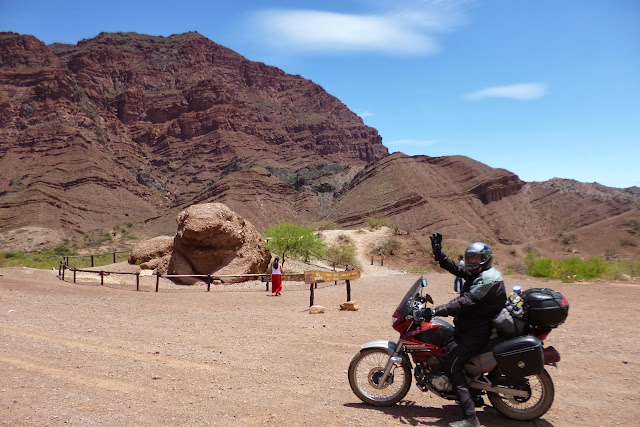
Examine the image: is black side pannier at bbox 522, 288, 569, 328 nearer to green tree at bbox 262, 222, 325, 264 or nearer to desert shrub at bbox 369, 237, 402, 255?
green tree at bbox 262, 222, 325, 264

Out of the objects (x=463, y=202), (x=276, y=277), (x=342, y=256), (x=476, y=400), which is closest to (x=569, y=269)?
(x=342, y=256)

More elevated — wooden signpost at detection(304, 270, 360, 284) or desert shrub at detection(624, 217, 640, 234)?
desert shrub at detection(624, 217, 640, 234)

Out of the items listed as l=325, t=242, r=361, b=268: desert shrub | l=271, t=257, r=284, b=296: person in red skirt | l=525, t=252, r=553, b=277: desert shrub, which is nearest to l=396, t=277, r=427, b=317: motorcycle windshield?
l=271, t=257, r=284, b=296: person in red skirt

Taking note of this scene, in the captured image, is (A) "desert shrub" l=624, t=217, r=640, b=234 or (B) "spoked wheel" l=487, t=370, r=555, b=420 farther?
(A) "desert shrub" l=624, t=217, r=640, b=234

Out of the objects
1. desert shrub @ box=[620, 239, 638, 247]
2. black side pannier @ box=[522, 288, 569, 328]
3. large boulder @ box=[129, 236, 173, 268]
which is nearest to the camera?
black side pannier @ box=[522, 288, 569, 328]

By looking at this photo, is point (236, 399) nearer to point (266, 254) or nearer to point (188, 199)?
point (266, 254)

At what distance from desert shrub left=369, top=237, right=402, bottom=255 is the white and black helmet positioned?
1496 inches

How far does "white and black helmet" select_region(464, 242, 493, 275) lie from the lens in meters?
5.08

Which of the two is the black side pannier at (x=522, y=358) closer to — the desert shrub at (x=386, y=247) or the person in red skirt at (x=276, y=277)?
the person in red skirt at (x=276, y=277)

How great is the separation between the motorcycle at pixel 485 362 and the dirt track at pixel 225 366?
24 cm

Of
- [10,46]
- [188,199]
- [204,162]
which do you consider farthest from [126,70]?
[188,199]

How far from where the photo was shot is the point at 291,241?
98.8ft

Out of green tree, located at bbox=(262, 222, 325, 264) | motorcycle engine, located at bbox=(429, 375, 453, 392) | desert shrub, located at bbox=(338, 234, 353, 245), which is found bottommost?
motorcycle engine, located at bbox=(429, 375, 453, 392)

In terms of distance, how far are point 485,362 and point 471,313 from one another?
0.55 m
